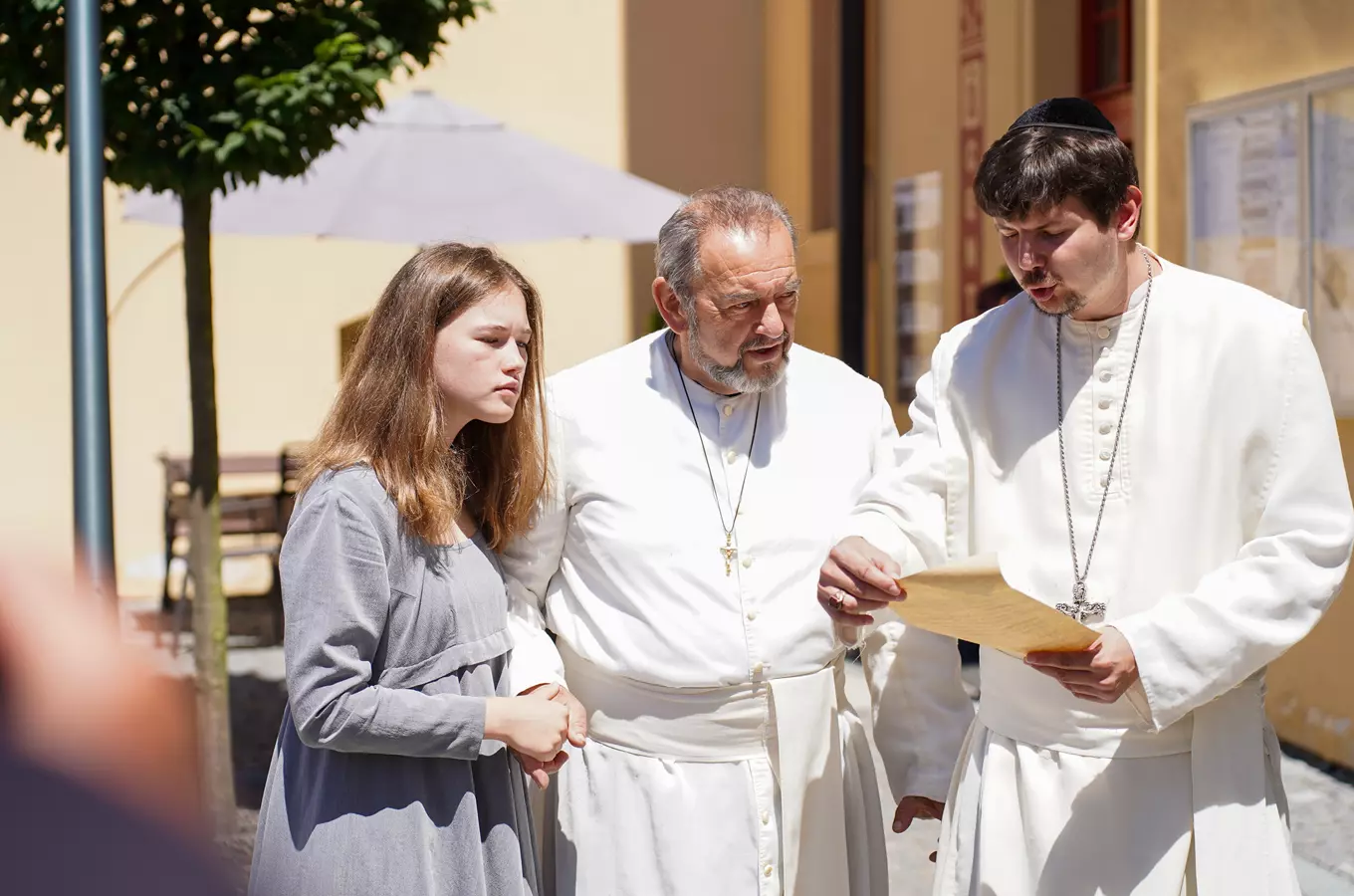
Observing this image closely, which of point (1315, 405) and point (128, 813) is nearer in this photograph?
point (128, 813)

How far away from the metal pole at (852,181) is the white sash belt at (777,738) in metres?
8.62

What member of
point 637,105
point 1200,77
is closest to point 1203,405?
point 1200,77

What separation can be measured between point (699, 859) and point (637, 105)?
403 inches

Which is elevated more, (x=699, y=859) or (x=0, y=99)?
(x=0, y=99)

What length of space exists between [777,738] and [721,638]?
22cm

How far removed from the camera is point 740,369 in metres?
3.23

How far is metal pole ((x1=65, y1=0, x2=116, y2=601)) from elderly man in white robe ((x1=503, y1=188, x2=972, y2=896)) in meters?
1.39

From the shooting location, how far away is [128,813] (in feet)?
2.88

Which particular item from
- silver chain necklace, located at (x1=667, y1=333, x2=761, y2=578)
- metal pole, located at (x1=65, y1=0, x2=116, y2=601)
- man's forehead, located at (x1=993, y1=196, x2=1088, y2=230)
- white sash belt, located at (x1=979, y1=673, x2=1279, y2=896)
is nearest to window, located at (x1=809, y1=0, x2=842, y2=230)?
metal pole, located at (x1=65, y1=0, x2=116, y2=601)

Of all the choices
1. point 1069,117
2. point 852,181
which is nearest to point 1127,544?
point 1069,117

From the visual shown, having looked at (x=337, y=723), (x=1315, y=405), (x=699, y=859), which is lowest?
(x=699, y=859)

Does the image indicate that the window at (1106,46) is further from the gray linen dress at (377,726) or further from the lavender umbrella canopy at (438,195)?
the gray linen dress at (377,726)

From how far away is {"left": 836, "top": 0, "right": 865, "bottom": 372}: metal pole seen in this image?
11594 millimetres

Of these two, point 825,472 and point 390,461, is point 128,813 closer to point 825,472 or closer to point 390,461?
point 390,461
